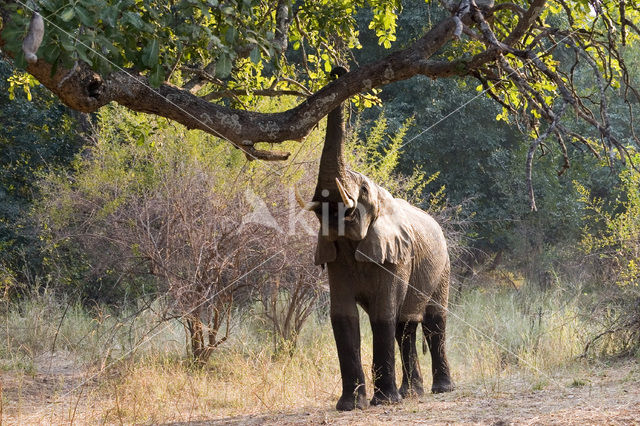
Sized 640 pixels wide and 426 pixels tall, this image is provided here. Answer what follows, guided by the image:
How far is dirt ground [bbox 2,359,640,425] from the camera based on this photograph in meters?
6.90

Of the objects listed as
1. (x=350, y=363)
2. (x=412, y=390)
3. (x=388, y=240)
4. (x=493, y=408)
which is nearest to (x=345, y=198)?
(x=388, y=240)

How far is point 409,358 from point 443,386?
58cm

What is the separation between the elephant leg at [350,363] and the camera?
800 cm

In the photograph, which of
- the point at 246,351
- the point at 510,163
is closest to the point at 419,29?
the point at 510,163

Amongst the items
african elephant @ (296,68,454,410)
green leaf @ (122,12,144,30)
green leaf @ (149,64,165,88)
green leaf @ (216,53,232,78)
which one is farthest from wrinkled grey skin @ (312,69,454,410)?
green leaf @ (122,12,144,30)

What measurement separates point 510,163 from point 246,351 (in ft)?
39.6

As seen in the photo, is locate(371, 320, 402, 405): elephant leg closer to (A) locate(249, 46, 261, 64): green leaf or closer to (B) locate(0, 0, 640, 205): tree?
(B) locate(0, 0, 640, 205): tree

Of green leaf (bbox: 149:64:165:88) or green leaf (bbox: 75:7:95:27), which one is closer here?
green leaf (bbox: 75:7:95:27)

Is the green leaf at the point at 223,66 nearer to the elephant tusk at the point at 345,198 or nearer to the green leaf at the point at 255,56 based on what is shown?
the green leaf at the point at 255,56

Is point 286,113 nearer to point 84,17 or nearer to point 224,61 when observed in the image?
point 224,61

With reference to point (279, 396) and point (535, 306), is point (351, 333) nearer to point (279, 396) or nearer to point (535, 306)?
point (279, 396)

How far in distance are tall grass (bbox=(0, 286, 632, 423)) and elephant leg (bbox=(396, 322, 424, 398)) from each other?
39 centimetres

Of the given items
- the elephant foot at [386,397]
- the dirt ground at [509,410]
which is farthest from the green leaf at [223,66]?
the elephant foot at [386,397]

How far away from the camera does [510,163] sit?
22406mm
